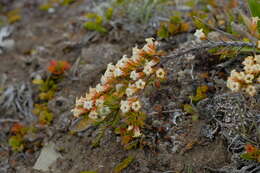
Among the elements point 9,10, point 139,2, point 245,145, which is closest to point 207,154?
point 245,145

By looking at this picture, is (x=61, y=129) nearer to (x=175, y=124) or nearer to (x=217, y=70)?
(x=175, y=124)

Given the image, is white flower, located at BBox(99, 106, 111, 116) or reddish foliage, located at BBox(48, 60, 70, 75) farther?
reddish foliage, located at BBox(48, 60, 70, 75)

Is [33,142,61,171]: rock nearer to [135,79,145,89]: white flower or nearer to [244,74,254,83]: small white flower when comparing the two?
[135,79,145,89]: white flower

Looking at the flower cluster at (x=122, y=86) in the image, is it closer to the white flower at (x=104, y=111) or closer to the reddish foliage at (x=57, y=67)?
the white flower at (x=104, y=111)

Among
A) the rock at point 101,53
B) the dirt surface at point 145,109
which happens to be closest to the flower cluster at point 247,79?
the dirt surface at point 145,109

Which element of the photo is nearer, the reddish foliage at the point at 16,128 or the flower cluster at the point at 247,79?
the flower cluster at the point at 247,79

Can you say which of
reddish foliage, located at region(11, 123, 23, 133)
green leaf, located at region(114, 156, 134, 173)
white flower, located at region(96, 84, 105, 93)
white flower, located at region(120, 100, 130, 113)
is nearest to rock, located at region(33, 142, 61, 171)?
reddish foliage, located at region(11, 123, 23, 133)
